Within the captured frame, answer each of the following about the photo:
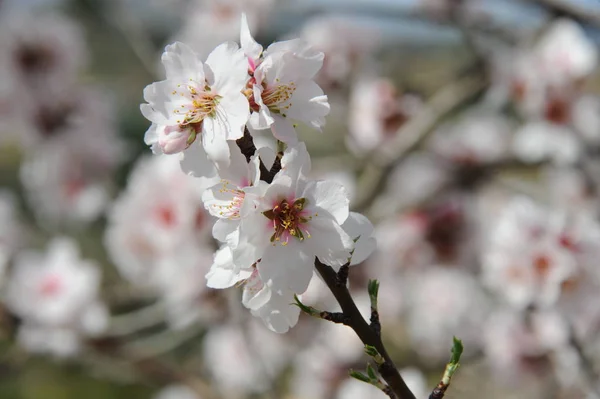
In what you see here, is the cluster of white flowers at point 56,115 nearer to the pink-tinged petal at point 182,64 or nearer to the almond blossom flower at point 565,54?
the almond blossom flower at point 565,54

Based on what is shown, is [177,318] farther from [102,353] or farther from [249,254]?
[249,254]

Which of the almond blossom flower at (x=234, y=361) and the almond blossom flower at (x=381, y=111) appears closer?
the almond blossom flower at (x=381, y=111)

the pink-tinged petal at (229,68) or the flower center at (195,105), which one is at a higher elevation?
the pink-tinged petal at (229,68)

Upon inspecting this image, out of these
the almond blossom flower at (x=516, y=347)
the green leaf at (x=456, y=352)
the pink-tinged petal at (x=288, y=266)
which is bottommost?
the almond blossom flower at (x=516, y=347)

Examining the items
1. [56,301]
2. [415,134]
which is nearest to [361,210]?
[415,134]

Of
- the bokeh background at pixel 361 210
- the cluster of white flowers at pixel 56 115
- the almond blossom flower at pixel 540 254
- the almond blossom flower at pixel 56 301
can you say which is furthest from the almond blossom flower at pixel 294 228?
the cluster of white flowers at pixel 56 115

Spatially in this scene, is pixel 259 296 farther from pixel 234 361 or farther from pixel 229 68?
pixel 234 361
